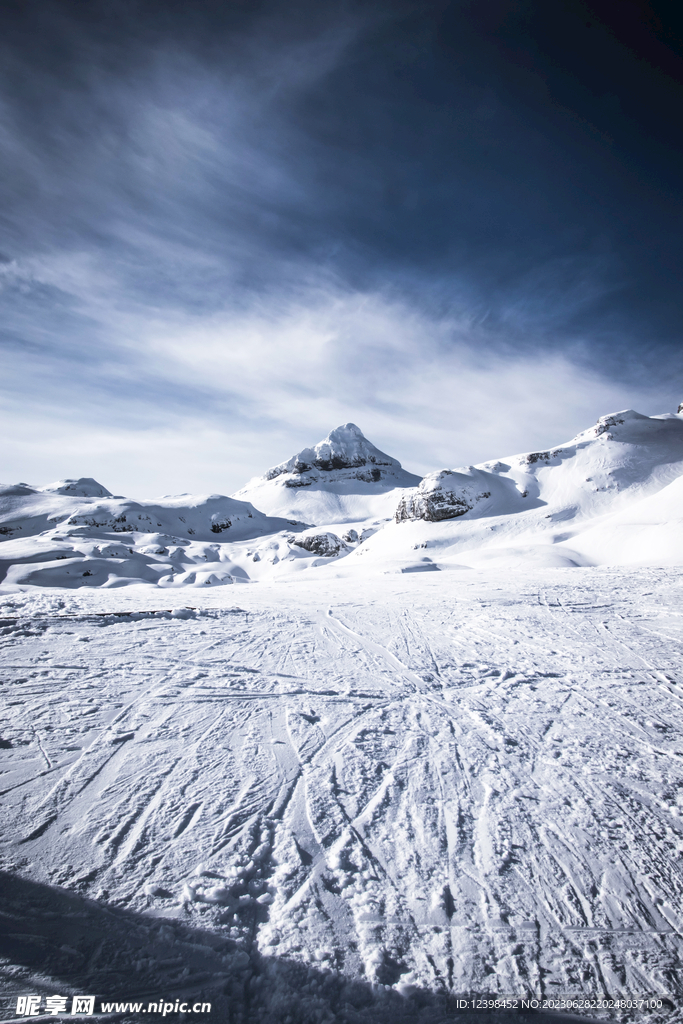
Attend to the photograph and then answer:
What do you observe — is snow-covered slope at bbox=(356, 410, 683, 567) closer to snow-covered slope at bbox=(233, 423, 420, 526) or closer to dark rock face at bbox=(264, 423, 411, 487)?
snow-covered slope at bbox=(233, 423, 420, 526)

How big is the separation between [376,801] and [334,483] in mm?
84866

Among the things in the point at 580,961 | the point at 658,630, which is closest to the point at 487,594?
the point at 658,630

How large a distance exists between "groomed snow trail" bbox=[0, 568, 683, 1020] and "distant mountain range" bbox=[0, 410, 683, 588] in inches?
471

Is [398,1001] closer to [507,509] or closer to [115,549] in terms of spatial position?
[115,549]

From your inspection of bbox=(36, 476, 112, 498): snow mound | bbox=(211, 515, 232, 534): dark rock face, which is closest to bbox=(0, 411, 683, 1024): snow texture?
bbox=(211, 515, 232, 534): dark rock face

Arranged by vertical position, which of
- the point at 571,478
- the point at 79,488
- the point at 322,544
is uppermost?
the point at 79,488

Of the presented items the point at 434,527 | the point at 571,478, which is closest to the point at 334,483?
the point at 571,478

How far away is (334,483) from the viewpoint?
8700 cm

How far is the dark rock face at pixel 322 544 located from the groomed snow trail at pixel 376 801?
31.3 meters

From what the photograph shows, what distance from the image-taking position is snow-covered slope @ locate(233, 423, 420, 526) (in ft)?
232

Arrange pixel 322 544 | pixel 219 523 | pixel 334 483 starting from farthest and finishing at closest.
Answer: pixel 334 483 → pixel 219 523 → pixel 322 544

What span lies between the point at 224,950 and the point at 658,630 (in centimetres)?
617

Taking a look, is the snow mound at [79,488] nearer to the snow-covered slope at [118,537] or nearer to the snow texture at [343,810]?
the snow-covered slope at [118,537]

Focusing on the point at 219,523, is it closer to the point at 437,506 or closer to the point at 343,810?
the point at 437,506
